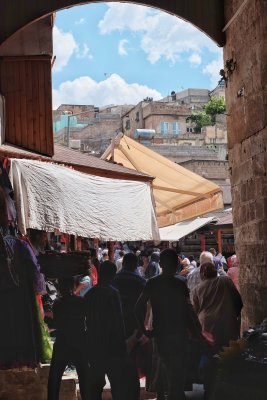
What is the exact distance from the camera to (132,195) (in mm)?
7855

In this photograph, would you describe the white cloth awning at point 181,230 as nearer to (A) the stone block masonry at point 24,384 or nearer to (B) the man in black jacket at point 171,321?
(A) the stone block masonry at point 24,384

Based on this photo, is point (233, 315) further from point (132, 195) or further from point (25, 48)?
point (25, 48)

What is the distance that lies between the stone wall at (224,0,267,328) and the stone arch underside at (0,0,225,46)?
0.45 feet

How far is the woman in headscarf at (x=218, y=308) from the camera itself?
6512mm

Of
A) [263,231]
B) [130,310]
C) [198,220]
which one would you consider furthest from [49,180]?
[198,220]

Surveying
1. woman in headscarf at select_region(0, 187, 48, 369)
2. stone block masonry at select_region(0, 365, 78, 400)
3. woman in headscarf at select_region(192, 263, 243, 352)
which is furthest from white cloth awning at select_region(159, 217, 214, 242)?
woman in headscarf at select_region(0, 187, 48, 369)

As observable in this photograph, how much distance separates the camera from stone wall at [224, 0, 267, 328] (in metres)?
5.78

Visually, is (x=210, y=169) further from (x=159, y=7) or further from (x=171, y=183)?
(x=159, y=7)

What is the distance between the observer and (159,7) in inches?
266

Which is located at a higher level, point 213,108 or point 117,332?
point 213,108

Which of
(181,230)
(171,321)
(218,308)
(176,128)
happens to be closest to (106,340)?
(171,321)

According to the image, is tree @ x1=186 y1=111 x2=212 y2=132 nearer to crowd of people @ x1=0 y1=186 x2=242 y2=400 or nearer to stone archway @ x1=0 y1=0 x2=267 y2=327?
stone archway @ x1=0 y1=0 x2=267 y2=327

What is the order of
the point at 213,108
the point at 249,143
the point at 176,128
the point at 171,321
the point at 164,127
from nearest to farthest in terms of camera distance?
the point at 171,321, the point at 249,143, the point at 164,127, the point at 176,128, the point at 213,108

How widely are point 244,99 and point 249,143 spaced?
46 centimetres
